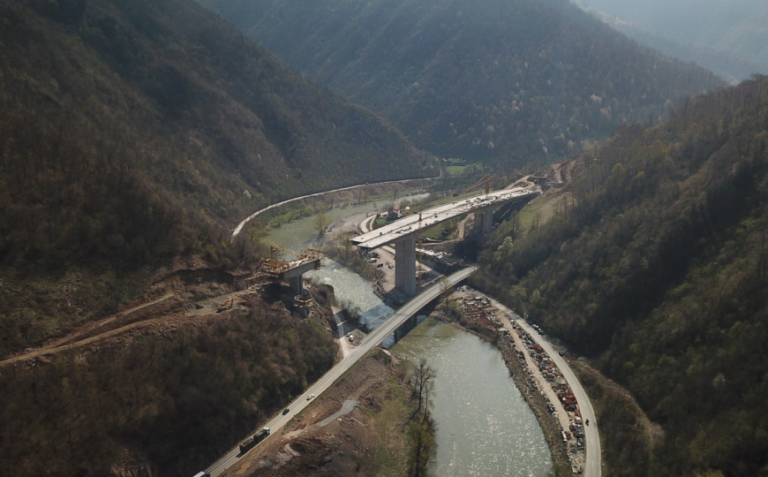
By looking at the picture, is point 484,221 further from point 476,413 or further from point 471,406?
point 476,413

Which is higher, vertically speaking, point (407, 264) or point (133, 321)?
point (133, 321)

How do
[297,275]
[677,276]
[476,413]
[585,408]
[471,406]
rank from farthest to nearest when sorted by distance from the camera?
[297,275] < [677,276] < [471,406] < [476,413] < [585,408]

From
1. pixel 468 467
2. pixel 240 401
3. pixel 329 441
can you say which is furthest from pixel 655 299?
pixel 240 401

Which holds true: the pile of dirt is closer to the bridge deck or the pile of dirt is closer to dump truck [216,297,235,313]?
dump truck [216,297,235,313]

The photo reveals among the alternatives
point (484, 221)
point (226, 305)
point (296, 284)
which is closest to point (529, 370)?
point (296, 284)

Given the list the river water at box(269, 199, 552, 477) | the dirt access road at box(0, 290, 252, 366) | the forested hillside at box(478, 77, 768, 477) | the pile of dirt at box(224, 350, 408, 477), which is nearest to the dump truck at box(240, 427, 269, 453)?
the pile of dirt at box(224, 350, 408, 477)

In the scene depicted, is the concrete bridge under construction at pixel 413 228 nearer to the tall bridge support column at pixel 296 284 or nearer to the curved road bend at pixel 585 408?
the tall bridge support column at pixel 296 284
